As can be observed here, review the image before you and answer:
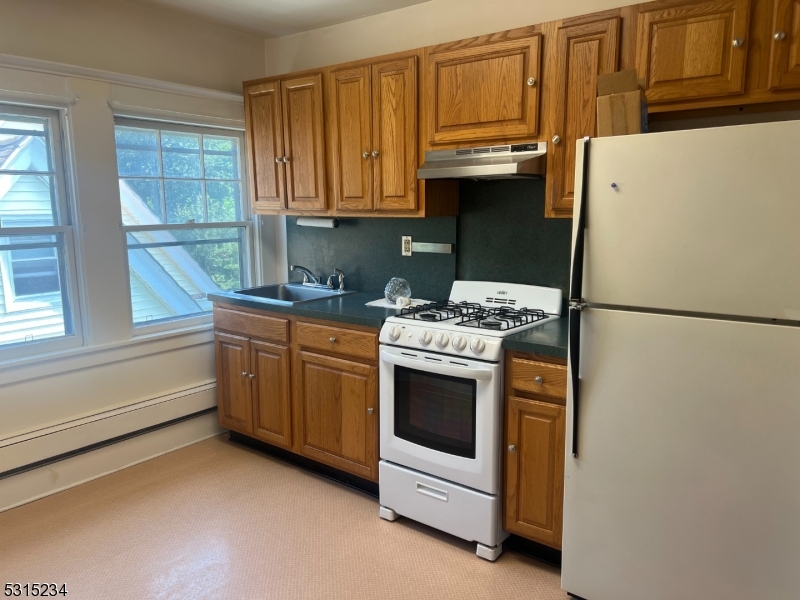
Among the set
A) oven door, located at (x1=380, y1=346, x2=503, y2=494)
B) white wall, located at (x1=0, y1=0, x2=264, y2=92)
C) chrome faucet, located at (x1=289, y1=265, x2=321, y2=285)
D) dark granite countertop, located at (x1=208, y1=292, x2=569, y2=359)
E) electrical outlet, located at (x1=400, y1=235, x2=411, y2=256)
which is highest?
white wall, located at (x1=0, y1=0, x2=264, y2=92)

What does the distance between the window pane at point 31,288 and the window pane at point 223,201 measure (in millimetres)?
962

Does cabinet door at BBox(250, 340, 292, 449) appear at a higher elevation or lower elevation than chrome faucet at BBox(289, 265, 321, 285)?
lower

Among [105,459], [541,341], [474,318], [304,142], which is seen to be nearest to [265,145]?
[304,142]

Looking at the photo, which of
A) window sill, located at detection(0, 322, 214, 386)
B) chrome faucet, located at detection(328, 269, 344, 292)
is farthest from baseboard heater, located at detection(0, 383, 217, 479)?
chrome faucet, located at detection(328, 269, 344, 292)

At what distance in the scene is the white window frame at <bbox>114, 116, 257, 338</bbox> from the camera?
3.25 meters

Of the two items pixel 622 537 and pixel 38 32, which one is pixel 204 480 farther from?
pixel 38 32

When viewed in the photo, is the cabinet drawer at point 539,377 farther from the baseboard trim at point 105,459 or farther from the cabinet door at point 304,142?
the baseboard trim at point 105,459

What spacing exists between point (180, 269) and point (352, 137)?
143 centimetres

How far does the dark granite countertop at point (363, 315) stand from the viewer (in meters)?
2.17

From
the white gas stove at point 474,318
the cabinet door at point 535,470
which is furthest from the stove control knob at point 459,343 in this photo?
the cabinet door at point 535,470

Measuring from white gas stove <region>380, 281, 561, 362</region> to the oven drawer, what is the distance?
597 mm

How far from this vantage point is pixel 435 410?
248 centimetres

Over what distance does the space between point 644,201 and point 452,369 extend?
1.00 m

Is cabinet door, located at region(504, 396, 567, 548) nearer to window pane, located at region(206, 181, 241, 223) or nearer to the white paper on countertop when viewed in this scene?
the white paper on countertop
